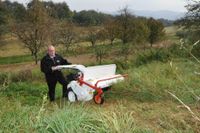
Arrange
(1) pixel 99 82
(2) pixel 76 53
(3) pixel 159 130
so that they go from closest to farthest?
(3) pixel 159 130
(1) pixel 99 82
(2) pixel 76 53

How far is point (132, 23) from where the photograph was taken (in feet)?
123

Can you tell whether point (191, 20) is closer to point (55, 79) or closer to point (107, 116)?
point (55, 79)

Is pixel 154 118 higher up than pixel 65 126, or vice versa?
pixel 65 126

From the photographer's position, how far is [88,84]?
33.2ft

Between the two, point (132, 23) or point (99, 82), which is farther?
point (132, 23)

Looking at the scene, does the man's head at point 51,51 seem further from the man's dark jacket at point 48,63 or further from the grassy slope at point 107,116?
the grassy slope at point 107,116

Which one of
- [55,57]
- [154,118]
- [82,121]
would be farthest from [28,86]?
[82,121]

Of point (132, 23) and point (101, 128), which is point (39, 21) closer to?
point (132, 23)

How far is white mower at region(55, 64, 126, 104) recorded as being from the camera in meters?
10.1

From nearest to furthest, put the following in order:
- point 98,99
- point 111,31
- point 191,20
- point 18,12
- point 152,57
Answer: point 98,99 < point 152,57 < point 191,20 < point 111,31 < point 18,12

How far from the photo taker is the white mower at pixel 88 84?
10094mm

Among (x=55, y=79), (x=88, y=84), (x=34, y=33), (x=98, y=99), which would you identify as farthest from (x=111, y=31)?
(x=98, y=99)

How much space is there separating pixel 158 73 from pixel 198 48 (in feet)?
28.1

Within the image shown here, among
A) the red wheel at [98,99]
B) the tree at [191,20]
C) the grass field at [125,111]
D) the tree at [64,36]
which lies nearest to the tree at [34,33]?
the tree at [64,36]
